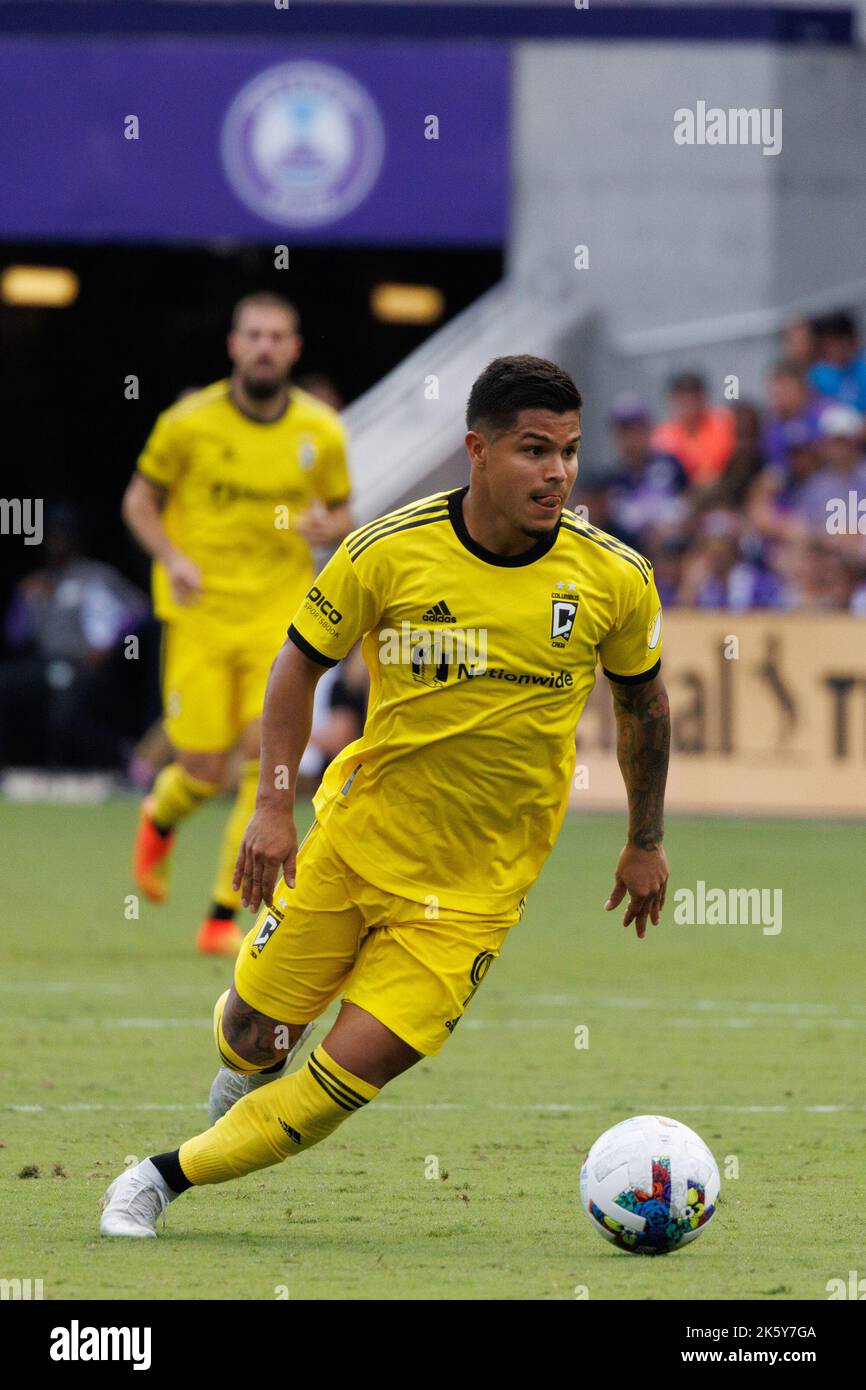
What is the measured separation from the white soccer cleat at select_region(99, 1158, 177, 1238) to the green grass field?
0.08 m

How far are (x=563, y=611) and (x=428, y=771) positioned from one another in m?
0.51

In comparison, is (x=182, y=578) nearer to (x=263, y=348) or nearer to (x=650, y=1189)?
(x=263, y=348)

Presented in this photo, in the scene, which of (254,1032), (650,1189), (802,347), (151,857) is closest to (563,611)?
(254,1032)

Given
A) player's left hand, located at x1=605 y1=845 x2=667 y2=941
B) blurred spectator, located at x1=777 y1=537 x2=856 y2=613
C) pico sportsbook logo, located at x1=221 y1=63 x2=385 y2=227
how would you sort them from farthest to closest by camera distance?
pico sportsbook logo, located at x1=221 y1=63 x2=385 y2=227 → blurred spectator, located at x1=777 y1=537 x2=856 y2=613 → player's left hand, located at x1=605 y1=845 x2=667 y2=941

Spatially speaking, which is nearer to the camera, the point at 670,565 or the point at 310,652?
the point at 310,652

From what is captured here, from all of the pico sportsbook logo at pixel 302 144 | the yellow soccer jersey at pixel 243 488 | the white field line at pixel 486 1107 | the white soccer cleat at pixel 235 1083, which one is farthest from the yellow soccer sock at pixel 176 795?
the pico sportsbook logo at pixel 302 144

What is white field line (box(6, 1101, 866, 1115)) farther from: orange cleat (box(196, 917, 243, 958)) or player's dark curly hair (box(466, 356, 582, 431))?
orange cleat (box(196, 917, 243, 958))

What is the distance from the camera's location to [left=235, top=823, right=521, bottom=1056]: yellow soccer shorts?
6.02m

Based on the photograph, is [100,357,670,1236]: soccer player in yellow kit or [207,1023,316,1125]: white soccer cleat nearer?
[100,357,670,1236]: soccer player in yellow kit

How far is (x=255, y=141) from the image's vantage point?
21469mm

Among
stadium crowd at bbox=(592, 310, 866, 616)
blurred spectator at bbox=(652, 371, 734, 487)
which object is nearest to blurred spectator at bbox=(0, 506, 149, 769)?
stadium crowd at bbox=(592, 310, 866, 616)

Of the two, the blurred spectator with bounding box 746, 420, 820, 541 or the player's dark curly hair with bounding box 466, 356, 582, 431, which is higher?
the blurred spectator with bounding box 746, 420, 820, 541

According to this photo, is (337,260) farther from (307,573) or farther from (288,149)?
(307,573)

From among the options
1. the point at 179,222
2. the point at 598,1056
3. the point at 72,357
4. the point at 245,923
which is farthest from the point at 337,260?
the point at 598,1056
